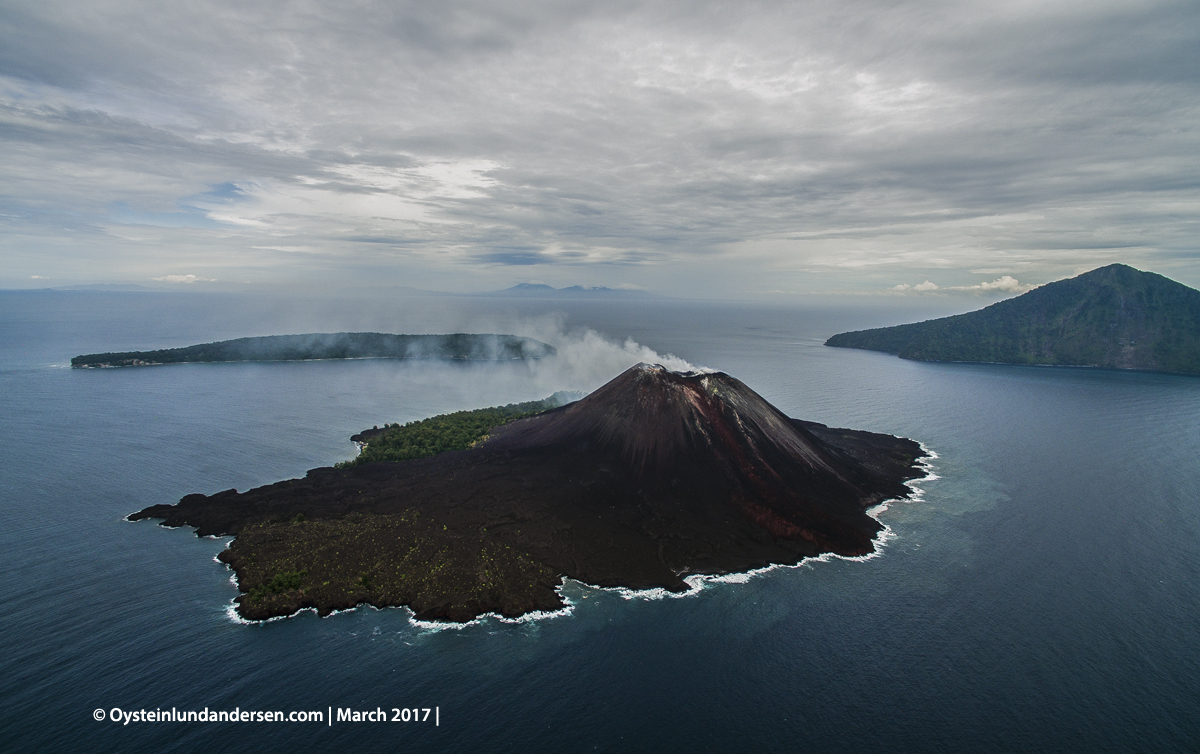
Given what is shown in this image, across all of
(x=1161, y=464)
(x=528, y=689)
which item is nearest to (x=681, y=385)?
(x=528, y=689)

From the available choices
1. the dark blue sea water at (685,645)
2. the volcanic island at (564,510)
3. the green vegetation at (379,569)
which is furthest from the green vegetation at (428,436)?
the green vegetation at (379,569)

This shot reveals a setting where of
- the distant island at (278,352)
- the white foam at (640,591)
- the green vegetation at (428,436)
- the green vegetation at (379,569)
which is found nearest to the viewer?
the white foam at (640,591)

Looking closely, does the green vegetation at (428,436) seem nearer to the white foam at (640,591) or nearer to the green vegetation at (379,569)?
the green vegetation at (379,569)

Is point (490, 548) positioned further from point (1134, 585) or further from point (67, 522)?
point (1134, 585)

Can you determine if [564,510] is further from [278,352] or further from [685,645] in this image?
[278,352]

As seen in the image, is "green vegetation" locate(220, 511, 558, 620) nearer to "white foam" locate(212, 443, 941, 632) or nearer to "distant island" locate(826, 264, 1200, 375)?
"white foam" locate(212, 443, 941, 632)

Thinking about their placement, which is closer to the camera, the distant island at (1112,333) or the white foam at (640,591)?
the white foam at (640,591)

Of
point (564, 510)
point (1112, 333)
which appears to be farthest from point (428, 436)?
point (1112, 333)

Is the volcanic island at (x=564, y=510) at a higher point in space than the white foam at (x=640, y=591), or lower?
higher
